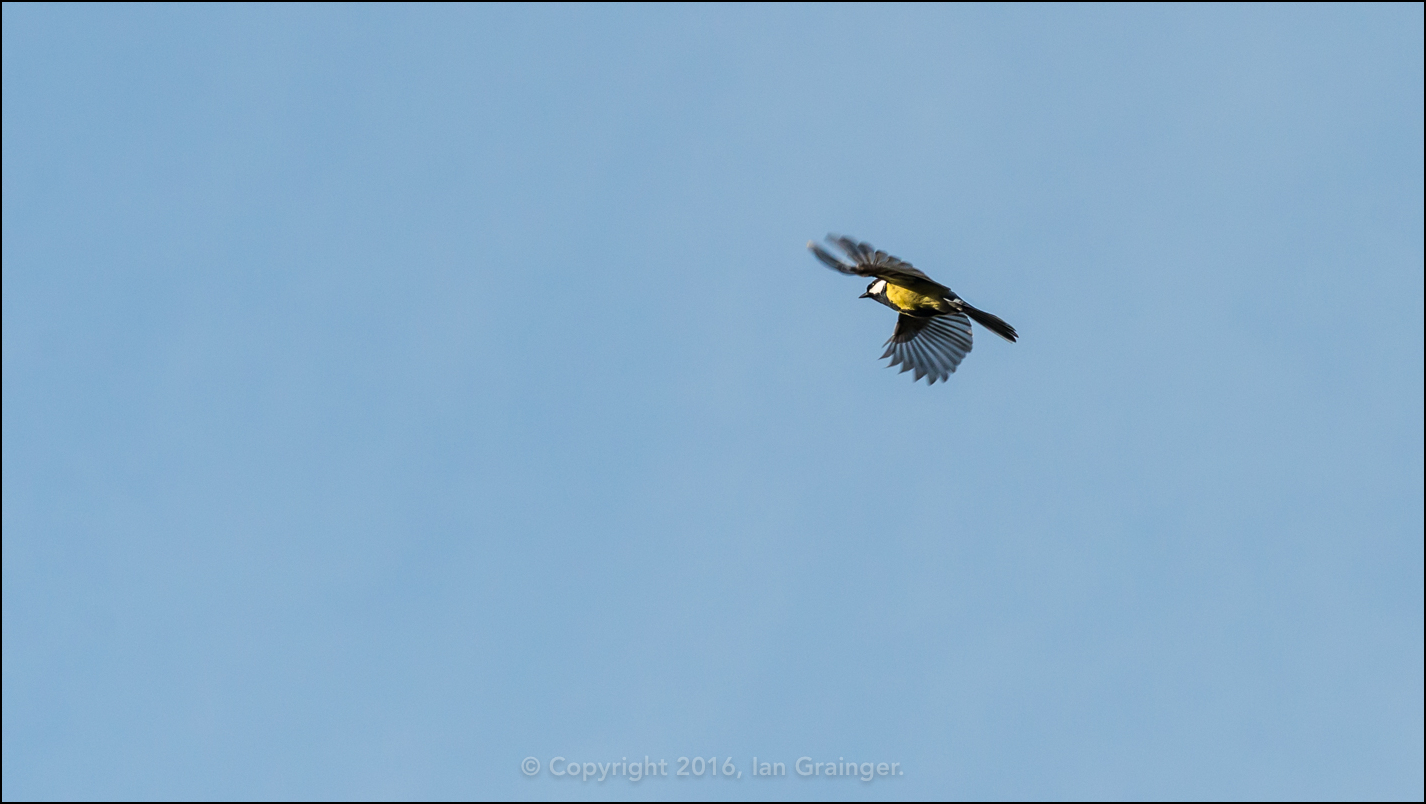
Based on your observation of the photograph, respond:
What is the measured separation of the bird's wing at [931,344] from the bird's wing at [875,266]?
1.05 meters

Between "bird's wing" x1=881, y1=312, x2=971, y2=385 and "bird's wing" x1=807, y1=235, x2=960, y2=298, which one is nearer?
"bird's wing" x1=807, y1=235, x2=960, y2=298

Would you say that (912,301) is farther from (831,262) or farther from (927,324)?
(831,262)

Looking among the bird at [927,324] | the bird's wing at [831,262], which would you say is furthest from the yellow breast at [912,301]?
the bird's wing at [831,262]

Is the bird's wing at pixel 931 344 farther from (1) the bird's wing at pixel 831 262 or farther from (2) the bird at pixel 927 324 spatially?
(1) the bird's wing at pixel 831 262

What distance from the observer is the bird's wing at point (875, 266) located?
1455 centimetres

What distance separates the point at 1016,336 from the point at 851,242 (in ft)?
13.1

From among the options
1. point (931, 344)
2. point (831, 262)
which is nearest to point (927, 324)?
point (931, 344)

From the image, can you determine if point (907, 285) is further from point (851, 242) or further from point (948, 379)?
point (851, 242)

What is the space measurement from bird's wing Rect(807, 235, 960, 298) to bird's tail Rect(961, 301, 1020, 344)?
45 centimetres

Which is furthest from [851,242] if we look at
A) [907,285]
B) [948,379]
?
[948,379]

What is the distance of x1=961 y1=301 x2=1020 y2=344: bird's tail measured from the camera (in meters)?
17.3

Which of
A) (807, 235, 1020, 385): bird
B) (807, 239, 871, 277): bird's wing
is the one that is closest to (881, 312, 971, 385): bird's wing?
(807, 235, 1020, 385): bird

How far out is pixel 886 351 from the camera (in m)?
19.7

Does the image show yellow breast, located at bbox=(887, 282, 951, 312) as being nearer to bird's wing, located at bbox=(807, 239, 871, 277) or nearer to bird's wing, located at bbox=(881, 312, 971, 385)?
bird's wing, located at bbox=(881, 312, 971, 385)
